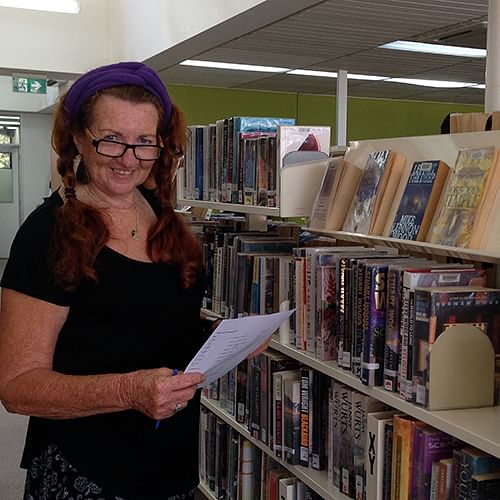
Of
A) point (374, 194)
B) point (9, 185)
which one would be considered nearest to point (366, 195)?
point (374, 194)

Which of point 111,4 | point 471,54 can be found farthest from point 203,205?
point 111,4

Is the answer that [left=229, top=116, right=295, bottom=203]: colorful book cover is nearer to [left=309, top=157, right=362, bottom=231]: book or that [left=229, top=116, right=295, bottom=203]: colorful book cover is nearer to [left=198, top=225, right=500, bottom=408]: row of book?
[left=198, top=225, right=500, bottom=408]: row of book

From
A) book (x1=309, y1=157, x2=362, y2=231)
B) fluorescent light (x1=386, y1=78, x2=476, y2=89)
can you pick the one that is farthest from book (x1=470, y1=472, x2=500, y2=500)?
fluorescent light (x1=386, y1=78, x2=476, y2=89)

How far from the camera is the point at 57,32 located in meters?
6.35

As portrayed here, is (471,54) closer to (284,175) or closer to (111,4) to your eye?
(111,4)

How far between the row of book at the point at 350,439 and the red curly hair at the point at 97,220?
25.5 inches

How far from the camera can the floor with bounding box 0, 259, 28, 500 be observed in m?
3.29

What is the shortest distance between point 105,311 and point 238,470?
152 cm

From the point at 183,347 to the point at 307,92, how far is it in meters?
7.43

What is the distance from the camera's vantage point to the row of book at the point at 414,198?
159cm

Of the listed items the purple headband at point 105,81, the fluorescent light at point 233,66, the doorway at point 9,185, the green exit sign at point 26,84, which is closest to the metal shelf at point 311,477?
the purple headband at point 105,81

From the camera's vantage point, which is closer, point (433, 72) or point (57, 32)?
point (57, 32)

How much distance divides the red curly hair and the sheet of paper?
182 millimetres

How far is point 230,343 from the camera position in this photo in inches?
53.9
